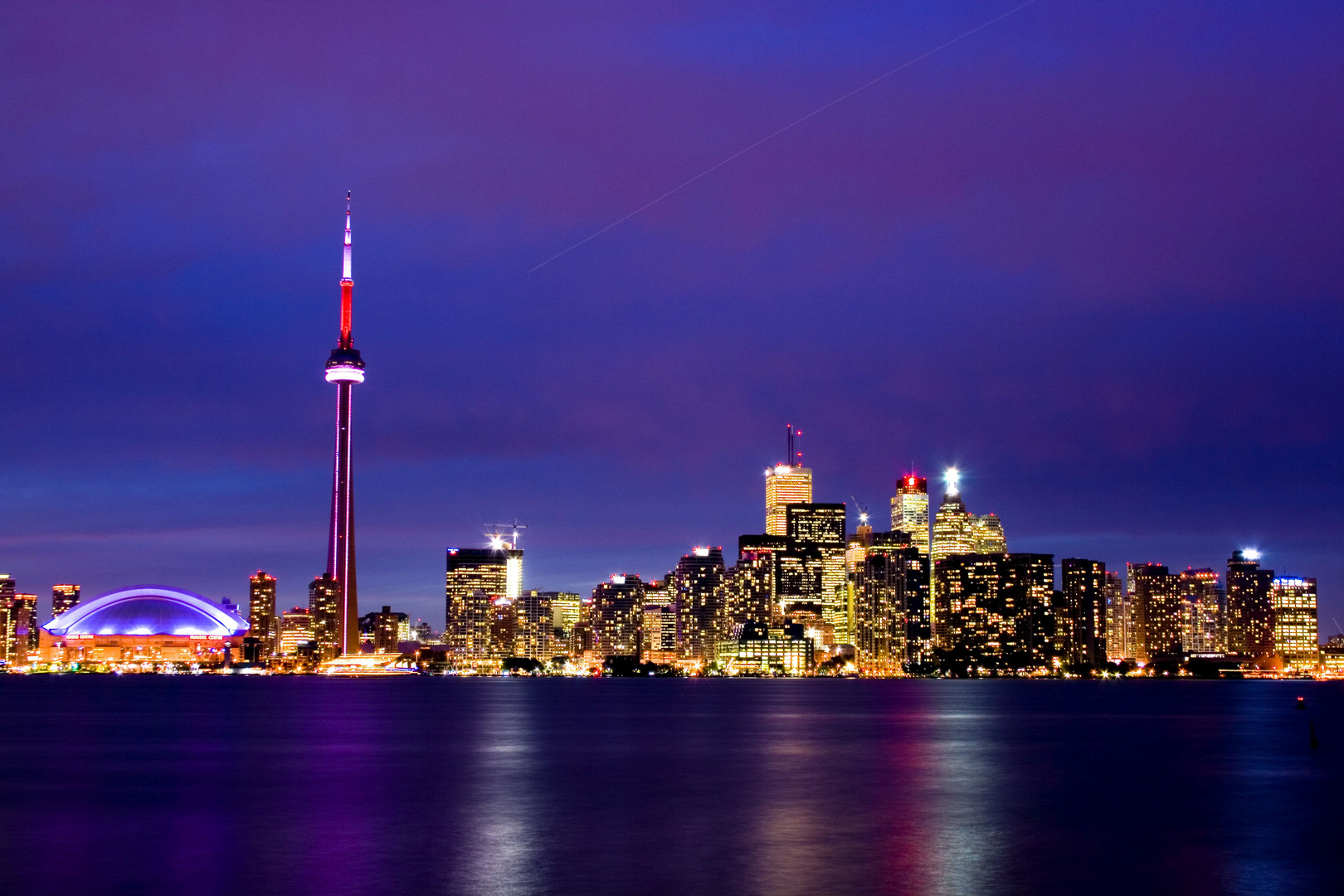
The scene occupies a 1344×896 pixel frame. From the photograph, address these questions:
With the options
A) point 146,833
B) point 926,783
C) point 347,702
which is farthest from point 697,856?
point 347,702

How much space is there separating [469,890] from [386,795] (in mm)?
27356

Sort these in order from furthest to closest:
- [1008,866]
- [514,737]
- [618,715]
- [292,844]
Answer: [618,715]
[514,737]
[292,844]
[1008,866]

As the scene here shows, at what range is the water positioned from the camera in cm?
4338

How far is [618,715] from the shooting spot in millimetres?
156750

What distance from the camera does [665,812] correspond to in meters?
59.9

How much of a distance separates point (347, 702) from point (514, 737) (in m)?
90.9

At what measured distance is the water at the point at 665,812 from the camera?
4338 centimetres

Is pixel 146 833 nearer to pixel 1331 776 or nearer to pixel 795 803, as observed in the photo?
pixel 795 803

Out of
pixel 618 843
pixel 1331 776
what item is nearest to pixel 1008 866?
pixel 618 843

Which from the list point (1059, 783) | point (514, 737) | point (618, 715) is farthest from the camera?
point (618, 715)

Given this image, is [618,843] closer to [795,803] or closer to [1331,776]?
[795,803]

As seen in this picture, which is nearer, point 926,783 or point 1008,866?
point 1008,866

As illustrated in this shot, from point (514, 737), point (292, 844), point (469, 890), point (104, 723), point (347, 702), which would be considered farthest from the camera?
point (347, 702)

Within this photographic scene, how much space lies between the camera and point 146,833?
171ft
